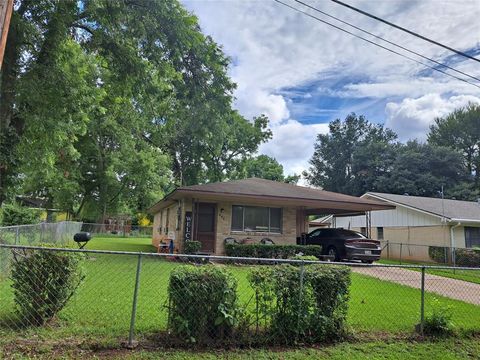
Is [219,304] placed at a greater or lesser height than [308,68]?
lesser

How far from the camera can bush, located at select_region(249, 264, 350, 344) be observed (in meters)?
4.91

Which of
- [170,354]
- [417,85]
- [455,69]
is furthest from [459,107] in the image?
[170,354]

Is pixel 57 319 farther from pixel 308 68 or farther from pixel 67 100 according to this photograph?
pixel 308 68

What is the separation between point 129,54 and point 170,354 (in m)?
8.47

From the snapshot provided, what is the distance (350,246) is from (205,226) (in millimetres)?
5800

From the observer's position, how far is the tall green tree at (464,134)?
142 feet

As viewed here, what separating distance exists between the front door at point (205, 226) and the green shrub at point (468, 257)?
39.1 feet

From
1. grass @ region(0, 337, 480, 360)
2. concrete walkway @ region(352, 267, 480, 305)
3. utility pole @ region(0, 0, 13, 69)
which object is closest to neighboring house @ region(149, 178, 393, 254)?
concrete walkway @ region(352, 267, 480, 305)

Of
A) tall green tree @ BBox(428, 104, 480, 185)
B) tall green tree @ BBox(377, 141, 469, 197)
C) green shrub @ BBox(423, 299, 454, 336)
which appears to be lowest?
green shrub @ BBox(423, 299, 454, 336)

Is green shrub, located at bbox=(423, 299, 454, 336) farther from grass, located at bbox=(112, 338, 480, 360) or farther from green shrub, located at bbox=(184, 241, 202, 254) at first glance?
green shrub, located at bbox=(184, 241, 202, 254)

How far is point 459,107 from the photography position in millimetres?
46844

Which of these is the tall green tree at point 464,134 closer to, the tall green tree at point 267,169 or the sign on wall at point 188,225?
the tall green tree at point 267,169

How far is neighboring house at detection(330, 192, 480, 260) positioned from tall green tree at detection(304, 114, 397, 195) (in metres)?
21.5

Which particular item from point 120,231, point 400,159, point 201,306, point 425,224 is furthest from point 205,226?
point 400,159
